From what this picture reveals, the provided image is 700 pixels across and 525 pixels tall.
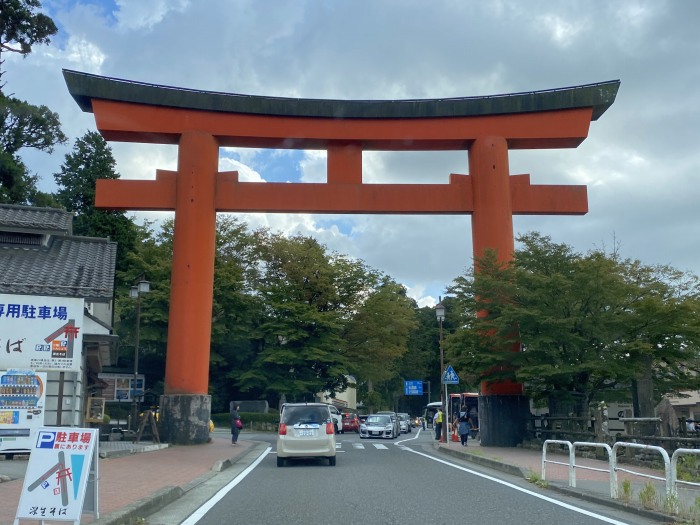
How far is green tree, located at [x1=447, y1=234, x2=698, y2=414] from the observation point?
2170cm

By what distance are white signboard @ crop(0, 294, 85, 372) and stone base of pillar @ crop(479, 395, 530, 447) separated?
14.4 m

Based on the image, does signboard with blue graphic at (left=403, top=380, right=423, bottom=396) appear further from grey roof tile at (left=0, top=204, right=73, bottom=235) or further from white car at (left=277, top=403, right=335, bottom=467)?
white car at (left=277, top=403, right=335, bottom=467)

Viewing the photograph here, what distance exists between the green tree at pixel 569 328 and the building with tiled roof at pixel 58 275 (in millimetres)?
11780

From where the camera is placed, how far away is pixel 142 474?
14367 millimetres

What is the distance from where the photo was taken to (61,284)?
57.9 ft

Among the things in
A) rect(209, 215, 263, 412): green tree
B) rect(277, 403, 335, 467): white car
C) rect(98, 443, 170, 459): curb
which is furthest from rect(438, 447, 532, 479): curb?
rect(209, 215, 263, 412): green tree

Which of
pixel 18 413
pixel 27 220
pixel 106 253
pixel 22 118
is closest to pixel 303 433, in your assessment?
pixel 18 413

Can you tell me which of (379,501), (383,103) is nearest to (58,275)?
(379,501)

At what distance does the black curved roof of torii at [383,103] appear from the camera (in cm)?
2458

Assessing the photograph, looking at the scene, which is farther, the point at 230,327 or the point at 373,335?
the point at 373,335

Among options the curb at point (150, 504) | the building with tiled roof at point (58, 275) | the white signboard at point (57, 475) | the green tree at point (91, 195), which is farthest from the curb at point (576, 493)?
the green tree at point (91, 195)

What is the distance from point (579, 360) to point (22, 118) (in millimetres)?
29951

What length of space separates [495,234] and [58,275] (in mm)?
14468

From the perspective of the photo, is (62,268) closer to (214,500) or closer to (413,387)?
(214,500)
